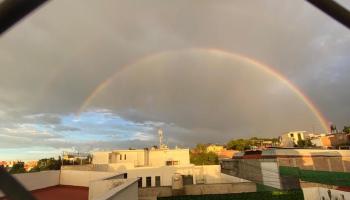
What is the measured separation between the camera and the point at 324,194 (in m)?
13.8

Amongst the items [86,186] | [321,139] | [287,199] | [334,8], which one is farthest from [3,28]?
[321,139]

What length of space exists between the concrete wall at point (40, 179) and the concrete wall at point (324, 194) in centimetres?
1382

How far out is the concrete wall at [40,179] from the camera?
46.2ft

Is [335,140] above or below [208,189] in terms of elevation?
above

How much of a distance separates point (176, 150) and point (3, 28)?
135 feet

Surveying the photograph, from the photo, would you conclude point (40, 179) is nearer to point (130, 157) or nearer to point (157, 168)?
point (157, 168)

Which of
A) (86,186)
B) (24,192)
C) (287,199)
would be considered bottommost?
(287,199)

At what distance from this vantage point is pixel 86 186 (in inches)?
642

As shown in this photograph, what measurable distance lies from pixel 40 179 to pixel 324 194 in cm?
1430

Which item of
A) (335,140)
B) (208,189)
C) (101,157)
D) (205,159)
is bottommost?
(208,189)

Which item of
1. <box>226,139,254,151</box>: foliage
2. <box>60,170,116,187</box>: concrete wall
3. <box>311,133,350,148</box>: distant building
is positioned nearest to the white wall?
<box>60,170,116,187</box>: concrete wall

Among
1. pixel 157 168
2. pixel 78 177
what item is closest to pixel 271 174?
pixel 157 168

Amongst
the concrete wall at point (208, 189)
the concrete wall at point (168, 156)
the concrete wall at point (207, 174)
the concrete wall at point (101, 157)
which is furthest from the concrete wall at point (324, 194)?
the concrete wall at point (101, 157)

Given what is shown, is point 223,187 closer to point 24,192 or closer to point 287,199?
point 287,199
